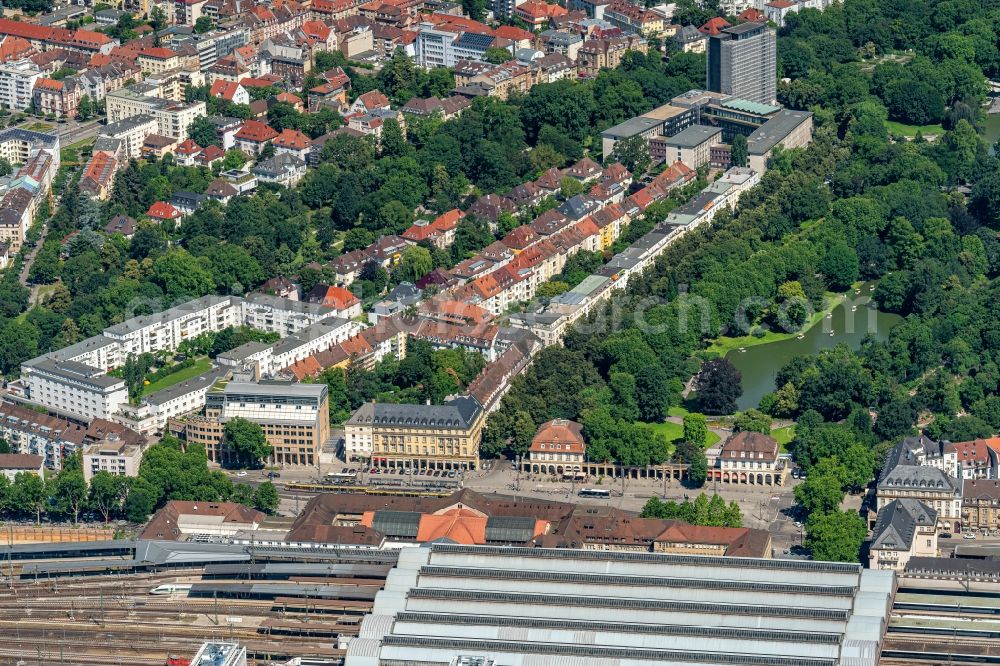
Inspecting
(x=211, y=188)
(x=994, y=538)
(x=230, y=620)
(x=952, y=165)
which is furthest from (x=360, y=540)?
(x=952, y=165)

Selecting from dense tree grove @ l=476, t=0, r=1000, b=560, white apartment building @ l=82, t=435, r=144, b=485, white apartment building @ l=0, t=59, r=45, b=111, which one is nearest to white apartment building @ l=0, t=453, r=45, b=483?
white apartment building @ l=82, t=435, r=144, b=485

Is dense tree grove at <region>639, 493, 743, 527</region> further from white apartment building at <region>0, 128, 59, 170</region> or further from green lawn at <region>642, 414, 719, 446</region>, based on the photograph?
white apartment building at <region>0, 128, 59, 170</region>

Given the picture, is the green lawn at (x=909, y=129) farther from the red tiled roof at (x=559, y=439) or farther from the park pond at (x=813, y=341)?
the red tiled roof at (x=559, y=439)

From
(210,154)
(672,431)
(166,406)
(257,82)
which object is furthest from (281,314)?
(257,82)

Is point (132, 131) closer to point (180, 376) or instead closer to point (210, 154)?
point (210, 154)

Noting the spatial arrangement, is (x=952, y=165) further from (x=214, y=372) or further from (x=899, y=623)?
(x=899, y=623)

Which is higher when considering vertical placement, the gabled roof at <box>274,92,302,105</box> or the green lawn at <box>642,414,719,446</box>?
the gabled roof at <box>274,92,302,105</box>
